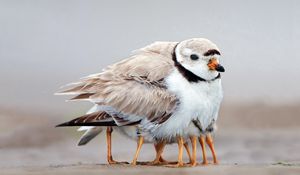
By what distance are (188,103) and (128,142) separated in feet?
10.6

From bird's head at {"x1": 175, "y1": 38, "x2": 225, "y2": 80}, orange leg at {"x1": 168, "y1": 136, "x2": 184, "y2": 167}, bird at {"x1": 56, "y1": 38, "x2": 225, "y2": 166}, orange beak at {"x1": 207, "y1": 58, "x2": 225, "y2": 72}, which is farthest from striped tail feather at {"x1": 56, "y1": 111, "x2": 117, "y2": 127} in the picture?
orange beak at {"x1": 207, "y1": 58, "x2": 225, "y2": 72}

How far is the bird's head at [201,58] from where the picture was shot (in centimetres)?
1184

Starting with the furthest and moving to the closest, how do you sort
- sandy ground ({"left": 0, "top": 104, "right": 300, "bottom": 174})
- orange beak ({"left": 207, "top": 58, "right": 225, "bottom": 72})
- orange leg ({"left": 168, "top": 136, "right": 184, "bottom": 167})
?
sandy ground ({"left": 0, "top": 104, "right": 300, "bottom": 174}) → orange leg ({"left": 168, "top": 136, "right": 184, "bottom": 167}) → orange beak ({"left": 207, "top": 58, "right": 225, "bottom": 72})

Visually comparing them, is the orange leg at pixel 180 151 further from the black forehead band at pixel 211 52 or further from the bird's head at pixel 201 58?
the black forehead band at pixel 211 52

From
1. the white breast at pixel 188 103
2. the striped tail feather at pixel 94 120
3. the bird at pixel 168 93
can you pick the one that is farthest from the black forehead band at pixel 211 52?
the striped tail feather at pixel 94 120

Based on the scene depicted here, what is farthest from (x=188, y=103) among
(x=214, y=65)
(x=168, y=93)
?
(x=214, y=65)

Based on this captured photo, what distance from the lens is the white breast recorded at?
11820 millimetres

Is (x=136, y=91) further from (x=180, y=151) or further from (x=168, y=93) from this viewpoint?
(x=180, y=151)

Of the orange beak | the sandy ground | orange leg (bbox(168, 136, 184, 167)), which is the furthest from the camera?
the sandy ground

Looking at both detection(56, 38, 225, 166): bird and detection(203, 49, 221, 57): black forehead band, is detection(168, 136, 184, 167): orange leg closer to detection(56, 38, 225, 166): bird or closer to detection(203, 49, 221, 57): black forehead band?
detection(56, 38, 225, 166): bird

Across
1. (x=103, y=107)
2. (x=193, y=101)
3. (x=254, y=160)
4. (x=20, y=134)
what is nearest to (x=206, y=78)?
(x=193, y=101)

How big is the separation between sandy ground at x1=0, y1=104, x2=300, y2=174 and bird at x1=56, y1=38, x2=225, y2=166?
4.36ft

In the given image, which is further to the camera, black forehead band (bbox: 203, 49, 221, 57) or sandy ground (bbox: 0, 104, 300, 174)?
sandy ground (bbox: 0, 104, 300, 174)

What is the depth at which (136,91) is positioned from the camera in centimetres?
1204
